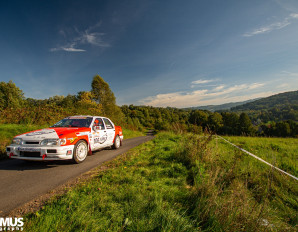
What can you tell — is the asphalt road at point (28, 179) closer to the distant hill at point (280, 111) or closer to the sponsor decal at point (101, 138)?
the sponsor decal at point (101, 138)

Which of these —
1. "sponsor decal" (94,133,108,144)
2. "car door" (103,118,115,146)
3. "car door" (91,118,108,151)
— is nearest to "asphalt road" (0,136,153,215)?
"car door" (91,118,108,151)

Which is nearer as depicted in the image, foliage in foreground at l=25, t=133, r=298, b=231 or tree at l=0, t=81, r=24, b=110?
foliage in foreground at l=25, t=133, r=298, b=231

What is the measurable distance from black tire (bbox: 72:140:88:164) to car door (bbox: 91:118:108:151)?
1.39 ft

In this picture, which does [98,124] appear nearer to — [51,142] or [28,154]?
[51,142]

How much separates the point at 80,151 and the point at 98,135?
115 cm

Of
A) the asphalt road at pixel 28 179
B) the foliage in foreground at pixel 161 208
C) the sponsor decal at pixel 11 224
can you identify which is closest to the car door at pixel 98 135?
the asphalt road at pixel 28 179

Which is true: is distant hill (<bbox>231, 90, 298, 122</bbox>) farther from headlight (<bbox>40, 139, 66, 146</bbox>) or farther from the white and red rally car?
headlight (<bbox>40, 139, 66, 146</bbox>)

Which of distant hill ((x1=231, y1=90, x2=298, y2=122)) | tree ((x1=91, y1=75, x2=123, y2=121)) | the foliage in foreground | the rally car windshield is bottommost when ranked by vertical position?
distant hill ((x1=231, y1=90, x2=298, y2=122))

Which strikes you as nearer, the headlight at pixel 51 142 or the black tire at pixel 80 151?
the headlight at pixel 51 142

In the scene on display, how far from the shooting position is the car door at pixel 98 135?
5.38 meters

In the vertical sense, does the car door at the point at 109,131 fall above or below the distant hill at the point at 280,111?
above

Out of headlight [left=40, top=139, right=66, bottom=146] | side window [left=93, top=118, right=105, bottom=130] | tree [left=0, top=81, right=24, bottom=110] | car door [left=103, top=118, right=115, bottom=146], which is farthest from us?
tree [left=0, top=81, right=24, bottom=110]

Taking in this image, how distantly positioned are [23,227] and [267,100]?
266 meters

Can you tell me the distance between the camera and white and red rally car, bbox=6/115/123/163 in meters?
3.77
